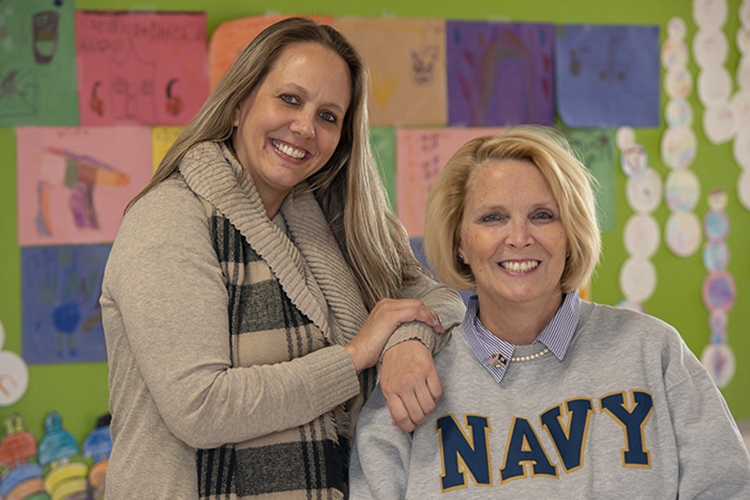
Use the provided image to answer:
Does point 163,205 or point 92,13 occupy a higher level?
point 92,13

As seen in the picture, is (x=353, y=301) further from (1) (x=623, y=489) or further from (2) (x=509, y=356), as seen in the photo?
(1) (x=623, y=489)

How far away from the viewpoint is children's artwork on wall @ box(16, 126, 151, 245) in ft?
9.06

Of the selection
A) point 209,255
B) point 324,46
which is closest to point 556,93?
point 324,46

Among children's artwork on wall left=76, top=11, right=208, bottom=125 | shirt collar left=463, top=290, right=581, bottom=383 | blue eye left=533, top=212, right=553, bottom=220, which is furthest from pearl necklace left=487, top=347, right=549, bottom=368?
children's artwork on wall left=76, top=11, right=208, bottom=125

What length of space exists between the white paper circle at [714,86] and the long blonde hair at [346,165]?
2.01 m

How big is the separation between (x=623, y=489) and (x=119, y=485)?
3.02 ft

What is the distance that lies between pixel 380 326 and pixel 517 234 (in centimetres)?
32

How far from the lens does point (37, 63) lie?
2.75m

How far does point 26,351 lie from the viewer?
277cm

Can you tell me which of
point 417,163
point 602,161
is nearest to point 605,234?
point 602,161

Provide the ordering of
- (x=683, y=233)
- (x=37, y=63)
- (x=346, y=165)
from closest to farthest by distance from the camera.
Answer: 1. (x=346, y=165)
2. (x=37, y=63)
3. (x=683, y=233)

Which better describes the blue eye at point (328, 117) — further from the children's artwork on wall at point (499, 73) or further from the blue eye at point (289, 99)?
the children's artwork on wall at point (499, 73)

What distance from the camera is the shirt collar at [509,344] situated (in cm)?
152

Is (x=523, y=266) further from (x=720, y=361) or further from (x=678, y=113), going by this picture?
(x=720, y=361)
